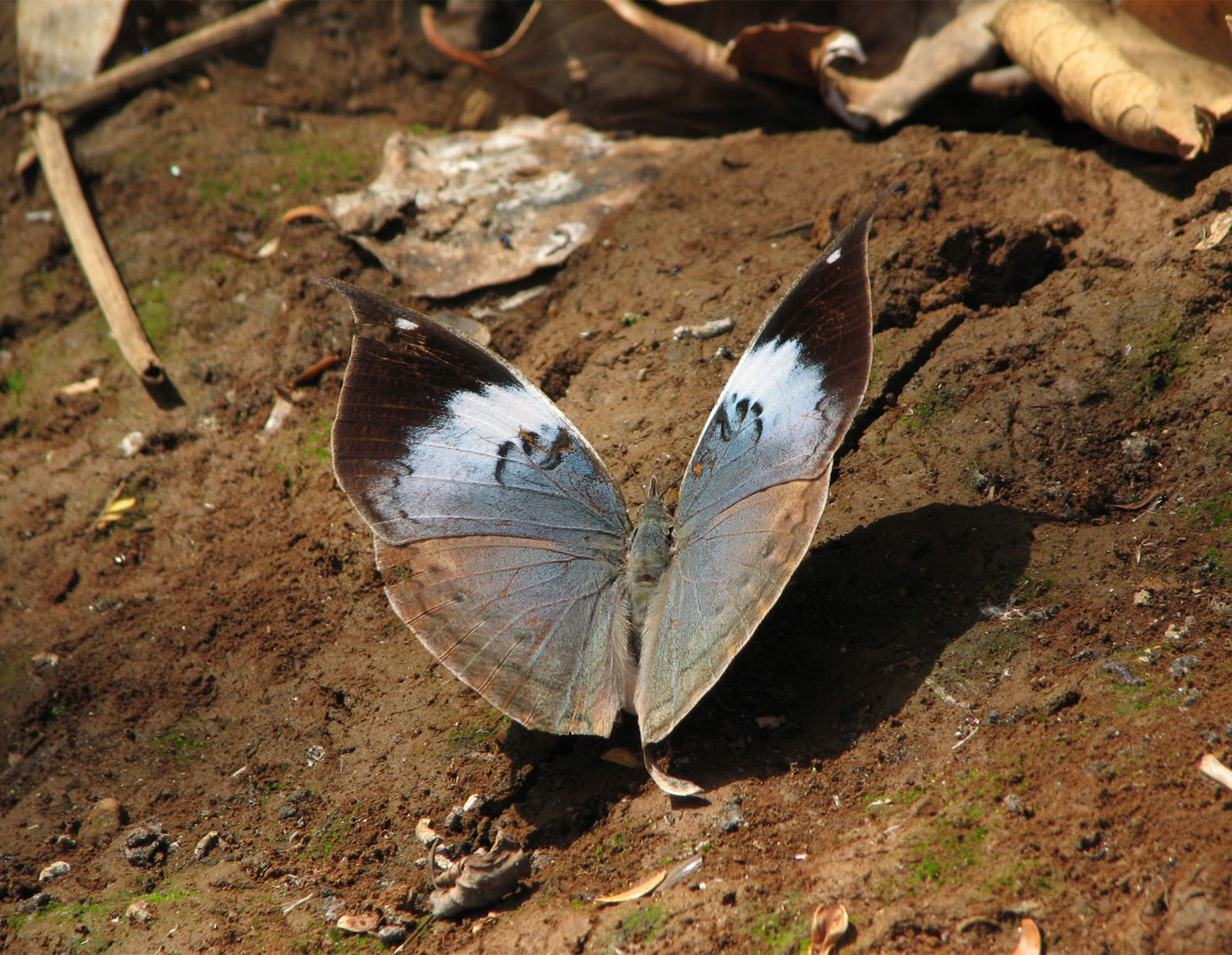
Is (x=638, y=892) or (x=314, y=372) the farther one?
(x=314, y=372)

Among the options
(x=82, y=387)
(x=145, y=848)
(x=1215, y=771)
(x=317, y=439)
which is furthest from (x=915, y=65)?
(x=145, y=848)

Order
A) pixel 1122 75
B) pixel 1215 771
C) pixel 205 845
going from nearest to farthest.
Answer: pixel 1215 771
pixel 205 845
pixel 1122 75

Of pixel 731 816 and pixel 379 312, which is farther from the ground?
pixel 379 312

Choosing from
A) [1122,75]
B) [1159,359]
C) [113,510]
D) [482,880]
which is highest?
[1122,75]

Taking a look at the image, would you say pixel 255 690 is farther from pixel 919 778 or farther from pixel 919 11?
pixel 919 11

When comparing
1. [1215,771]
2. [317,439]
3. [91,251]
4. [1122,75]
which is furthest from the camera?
[91,251]

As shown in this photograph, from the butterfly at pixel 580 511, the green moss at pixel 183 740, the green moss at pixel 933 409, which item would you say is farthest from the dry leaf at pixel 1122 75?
the green moss at pixel 183 740

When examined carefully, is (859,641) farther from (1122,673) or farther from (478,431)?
(478,431)
